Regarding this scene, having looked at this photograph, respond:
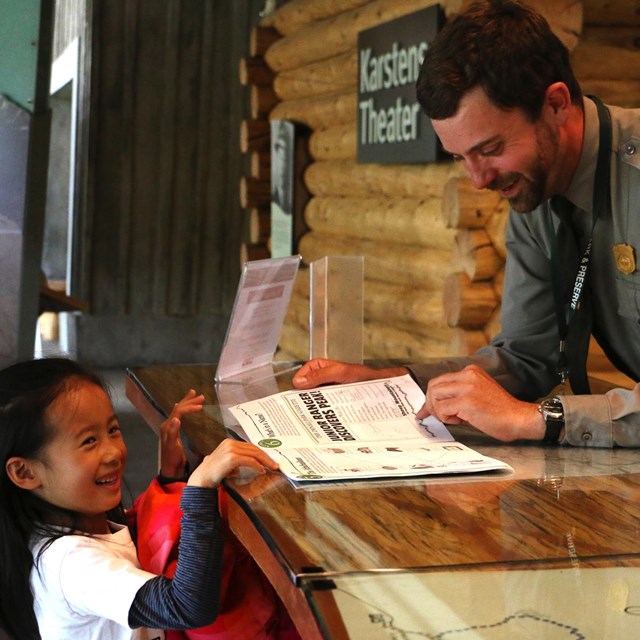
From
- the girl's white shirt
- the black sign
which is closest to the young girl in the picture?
the girl's white shirt

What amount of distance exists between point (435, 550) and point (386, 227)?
477 cm

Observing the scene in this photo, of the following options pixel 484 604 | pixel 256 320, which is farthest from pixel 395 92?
pixel 484 604

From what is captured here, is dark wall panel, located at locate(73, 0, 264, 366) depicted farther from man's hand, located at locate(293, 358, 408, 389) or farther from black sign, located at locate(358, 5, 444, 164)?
man's hand, located at locate(293, 358, 408, 389)

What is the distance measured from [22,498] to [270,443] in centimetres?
51

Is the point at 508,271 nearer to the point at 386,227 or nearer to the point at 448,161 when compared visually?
the point at 448,161

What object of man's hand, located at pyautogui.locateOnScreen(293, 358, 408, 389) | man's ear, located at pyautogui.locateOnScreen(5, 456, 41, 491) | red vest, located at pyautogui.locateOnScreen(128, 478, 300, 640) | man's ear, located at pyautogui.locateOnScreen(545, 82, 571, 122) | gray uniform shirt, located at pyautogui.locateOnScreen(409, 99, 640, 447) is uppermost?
man's ear, located at pyautogui.locateOnScreen(545, 82, 571, 122)

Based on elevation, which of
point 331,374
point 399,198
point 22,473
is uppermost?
point 399,198

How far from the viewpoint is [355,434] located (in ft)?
6.77

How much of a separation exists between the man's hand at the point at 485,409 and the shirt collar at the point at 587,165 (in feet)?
1.82

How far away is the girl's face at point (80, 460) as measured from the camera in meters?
2.05

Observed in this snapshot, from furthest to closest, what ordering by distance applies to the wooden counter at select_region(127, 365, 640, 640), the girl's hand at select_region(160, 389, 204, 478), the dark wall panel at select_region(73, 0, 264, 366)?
the dark wall panel at select_region(73, 0, 264, 366) < the girl's hand at select_region(160, 389, 204, 478) < the wooden counter at select_region(127, 365, 640, 640)

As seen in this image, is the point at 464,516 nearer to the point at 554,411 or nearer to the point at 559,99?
the point at 554,411

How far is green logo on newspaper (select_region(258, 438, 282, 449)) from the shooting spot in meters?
1.96

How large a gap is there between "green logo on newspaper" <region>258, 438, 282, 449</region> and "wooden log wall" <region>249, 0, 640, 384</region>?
9.31ft
